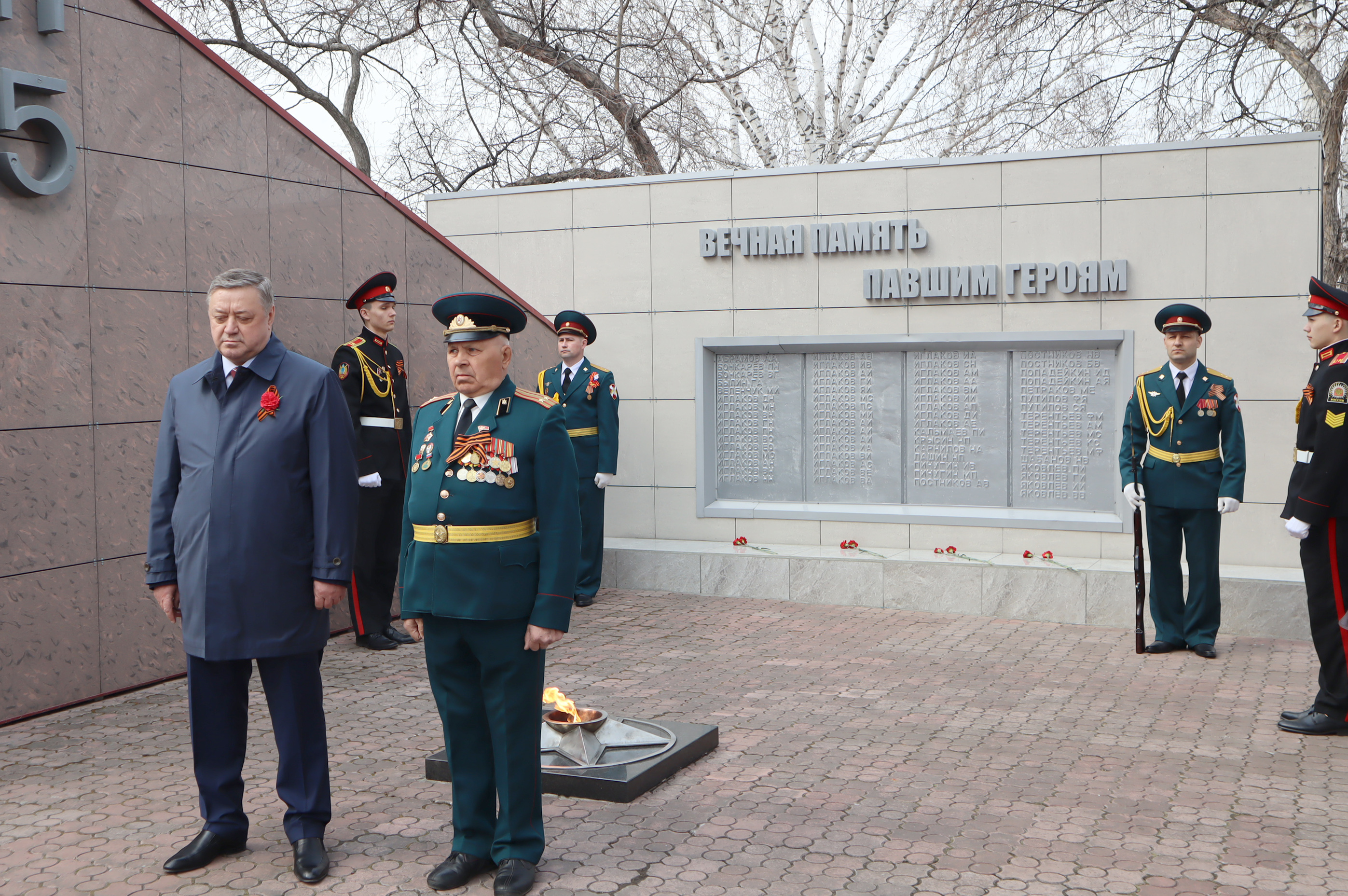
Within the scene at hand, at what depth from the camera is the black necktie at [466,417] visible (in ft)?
13.0

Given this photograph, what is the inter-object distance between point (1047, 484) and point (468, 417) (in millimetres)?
6408

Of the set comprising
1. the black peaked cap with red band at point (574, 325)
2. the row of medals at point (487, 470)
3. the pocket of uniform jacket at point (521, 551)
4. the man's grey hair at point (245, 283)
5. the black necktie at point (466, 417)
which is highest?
the black peaked cap with red band at point (574, 325)

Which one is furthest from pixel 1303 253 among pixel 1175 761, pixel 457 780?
pixel 457 780

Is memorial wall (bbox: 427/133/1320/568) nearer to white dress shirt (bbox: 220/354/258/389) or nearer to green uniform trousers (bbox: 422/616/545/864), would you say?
green uniform trousers (bbox: 422/616/545/864)

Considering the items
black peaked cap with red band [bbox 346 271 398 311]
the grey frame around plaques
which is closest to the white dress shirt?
black peaked cap with red band [bbox 346 271 398 311]

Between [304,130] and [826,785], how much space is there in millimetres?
5245

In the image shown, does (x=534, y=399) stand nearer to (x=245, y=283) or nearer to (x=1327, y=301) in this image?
(x=245, y=283)

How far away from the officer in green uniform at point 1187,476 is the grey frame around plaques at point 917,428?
4.72 feet

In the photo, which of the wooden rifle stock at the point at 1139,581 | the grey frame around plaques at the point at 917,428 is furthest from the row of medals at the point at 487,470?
the grey frame around plaques at the point at 917,428

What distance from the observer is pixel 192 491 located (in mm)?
4148

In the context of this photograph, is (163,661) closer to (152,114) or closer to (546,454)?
(152,114)

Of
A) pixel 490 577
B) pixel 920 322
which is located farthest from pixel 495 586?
pixel 920 322

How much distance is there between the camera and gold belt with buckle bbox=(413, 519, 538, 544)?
385cm

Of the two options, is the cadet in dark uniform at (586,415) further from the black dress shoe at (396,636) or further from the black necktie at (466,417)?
the black necktie at (466,417)
